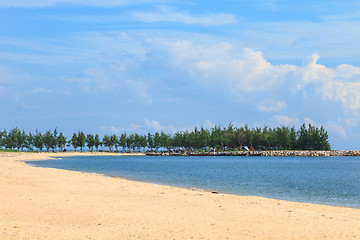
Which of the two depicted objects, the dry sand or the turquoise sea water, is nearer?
the dry sand

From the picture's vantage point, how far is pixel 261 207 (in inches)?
774

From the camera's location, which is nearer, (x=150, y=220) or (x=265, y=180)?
(x=150, y=220)

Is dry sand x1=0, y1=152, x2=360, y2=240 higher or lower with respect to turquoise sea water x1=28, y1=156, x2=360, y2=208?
higher

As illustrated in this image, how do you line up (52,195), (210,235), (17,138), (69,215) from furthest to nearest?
(17,138), (52,195), (69,215), (210,235)

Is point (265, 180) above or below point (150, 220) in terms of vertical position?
below

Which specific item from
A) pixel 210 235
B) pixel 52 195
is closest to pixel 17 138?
pixel 52 195

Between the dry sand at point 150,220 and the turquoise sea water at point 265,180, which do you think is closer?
the dry sand at point 150,220

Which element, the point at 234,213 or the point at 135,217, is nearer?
the point at 135,217

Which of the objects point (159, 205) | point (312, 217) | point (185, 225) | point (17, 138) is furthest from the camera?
point (17, 138)

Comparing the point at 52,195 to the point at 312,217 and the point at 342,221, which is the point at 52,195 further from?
the point at 342,221

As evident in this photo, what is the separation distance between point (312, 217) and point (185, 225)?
6854 millimetres

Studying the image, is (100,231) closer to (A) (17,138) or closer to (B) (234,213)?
(B) (234,213)

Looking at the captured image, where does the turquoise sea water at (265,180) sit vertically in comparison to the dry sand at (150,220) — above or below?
below

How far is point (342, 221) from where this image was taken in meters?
16.1
